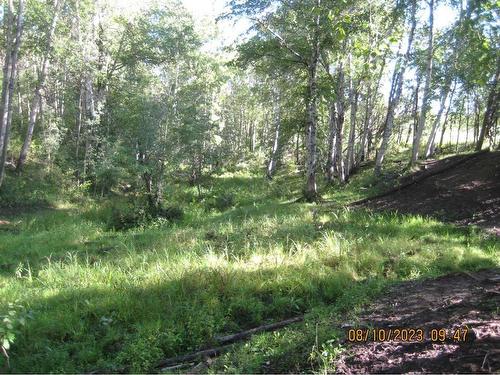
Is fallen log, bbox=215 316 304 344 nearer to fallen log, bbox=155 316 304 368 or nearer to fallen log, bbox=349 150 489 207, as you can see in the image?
fallen log, bbox=155 316 304 368

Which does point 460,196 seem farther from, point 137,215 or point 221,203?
point 137,215

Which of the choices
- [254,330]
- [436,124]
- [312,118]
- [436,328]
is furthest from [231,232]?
[436,124]

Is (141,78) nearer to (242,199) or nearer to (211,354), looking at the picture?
(242,199)

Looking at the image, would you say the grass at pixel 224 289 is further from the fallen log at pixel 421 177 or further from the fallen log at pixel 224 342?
the fallen log at pixel 421 177

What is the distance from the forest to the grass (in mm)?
30

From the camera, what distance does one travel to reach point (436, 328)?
366 cm

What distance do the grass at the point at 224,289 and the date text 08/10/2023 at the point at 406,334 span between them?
0.21 m

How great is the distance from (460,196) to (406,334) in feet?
26.1

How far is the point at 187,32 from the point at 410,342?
68.5ft

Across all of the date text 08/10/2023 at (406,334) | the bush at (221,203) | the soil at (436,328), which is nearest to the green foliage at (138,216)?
the bush at (221,203)

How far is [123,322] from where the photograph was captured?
5.11m

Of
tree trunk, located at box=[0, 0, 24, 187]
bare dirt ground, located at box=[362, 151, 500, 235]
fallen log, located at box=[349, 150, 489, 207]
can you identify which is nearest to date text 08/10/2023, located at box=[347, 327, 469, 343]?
bare dirt ground, located at box=[362, 151, 500, 235]

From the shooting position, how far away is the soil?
3074 mm

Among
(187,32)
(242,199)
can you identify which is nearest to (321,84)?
(242,199)
